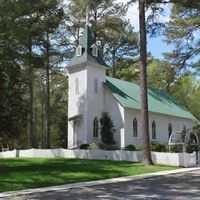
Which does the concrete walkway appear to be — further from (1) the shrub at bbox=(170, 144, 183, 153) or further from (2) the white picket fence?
(1) the shrub at bbox=(170, 144, 183, 153)

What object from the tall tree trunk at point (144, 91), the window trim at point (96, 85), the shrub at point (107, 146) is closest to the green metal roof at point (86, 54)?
the window trim at point (96, 85)

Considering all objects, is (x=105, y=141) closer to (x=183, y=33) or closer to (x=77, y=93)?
(x=77, y=93)

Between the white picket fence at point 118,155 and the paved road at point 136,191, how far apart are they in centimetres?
884

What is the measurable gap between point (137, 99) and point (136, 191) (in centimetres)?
3127

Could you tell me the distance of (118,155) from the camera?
1331 inches

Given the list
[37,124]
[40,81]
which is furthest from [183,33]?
[37,124]

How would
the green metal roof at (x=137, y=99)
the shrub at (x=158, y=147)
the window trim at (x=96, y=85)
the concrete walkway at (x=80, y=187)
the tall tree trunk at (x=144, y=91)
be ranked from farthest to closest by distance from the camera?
the window trim at (x=96, y=85) < the green metal roof at (x=137, y=99) < the shrub at (x=158, y=147) < the tall tree trunk at (x=144, y=91) < the concrete walkway at (x=80, y=187)

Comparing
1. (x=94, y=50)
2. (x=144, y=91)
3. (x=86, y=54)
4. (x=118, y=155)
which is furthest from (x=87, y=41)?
(x=144, y=91)

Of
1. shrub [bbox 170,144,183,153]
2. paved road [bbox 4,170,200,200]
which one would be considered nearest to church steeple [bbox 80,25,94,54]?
shrub [bbox 170,144,183,153]

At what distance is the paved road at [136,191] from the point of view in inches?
608

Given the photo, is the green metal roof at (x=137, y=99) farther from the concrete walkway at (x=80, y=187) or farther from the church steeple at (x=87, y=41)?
the concrete walkway at (x=80, y=187)

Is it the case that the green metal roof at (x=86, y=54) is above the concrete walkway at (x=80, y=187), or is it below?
above

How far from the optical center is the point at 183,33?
41.2m

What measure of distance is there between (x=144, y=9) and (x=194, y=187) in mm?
15337
